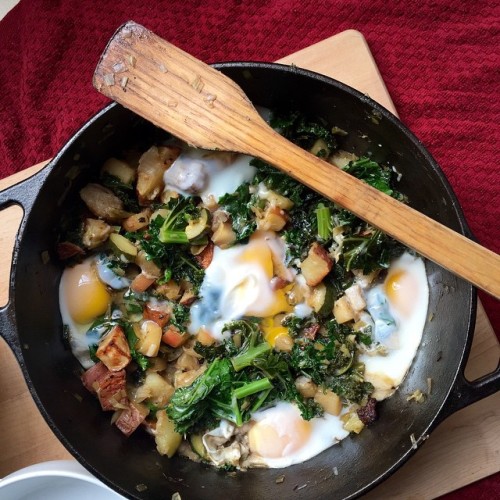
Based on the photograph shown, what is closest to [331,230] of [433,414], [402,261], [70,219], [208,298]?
[402,261]

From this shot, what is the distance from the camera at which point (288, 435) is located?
238 cm

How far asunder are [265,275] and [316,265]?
17 cm

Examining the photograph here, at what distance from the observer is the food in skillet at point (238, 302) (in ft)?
7.73

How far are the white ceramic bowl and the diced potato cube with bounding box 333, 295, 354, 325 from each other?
916 millimetres

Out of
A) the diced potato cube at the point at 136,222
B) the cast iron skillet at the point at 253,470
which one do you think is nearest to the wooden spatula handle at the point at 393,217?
the cast iron skillet at the point at 253,470

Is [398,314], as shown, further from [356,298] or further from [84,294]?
[84,294]

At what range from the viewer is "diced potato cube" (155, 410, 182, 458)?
7.83ft

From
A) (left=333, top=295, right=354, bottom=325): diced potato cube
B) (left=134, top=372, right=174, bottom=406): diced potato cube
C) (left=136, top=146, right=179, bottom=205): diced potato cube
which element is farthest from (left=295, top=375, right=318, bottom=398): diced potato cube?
(left=136, top=146, right=179, bottom=205): diced potato cube

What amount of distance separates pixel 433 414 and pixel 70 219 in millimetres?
1324

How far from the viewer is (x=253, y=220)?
94.4 inches

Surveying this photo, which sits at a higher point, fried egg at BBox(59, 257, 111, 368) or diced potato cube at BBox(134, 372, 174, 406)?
fried egg at BBox(59, 257, 111, 368)

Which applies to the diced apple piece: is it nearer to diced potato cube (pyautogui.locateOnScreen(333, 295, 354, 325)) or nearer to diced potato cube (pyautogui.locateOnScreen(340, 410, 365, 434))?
diced potato cube (pyautogui.locateOnScreen(333, 295, 354, 325))

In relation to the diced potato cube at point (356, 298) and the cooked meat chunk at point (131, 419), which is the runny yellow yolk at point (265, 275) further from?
the cooked meat chunk at point (131, 419)

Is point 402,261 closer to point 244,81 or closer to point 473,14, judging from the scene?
point 244,81
